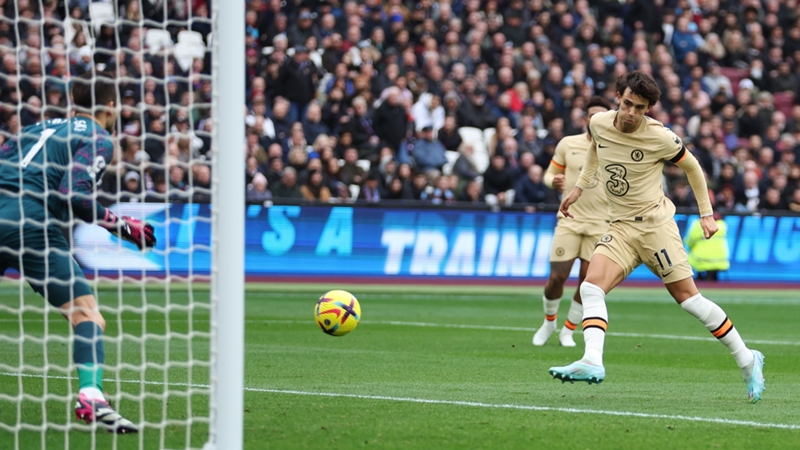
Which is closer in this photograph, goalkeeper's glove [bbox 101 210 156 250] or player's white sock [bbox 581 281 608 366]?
goalkeeper's glove [bbox 101 210 156 250]

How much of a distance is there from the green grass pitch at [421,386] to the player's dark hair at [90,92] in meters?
1.06

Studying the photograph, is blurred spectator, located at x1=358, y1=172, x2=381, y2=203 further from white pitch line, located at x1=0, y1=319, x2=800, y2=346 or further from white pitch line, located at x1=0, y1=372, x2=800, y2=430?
white pitch line, located at x1=0, y1=372, x2=800, y2=430

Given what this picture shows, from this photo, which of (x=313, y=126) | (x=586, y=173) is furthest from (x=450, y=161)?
(x=586, y=173)

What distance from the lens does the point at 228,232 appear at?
5.13 metres

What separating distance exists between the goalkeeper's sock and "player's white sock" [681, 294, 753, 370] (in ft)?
12.8

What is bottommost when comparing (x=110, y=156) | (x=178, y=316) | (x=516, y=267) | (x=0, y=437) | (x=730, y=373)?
(x=516, y=267)

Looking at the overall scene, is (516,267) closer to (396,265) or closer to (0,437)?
(396,265)

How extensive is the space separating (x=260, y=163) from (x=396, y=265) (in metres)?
2.98

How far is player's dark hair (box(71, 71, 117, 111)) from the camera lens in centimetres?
620

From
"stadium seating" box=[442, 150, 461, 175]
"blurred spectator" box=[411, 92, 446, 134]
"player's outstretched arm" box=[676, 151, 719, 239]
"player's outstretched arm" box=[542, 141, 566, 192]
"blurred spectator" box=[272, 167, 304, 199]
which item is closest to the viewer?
"player's outstretched arm" box=[676, 151, 719, 239]

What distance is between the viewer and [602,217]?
38.5 feet

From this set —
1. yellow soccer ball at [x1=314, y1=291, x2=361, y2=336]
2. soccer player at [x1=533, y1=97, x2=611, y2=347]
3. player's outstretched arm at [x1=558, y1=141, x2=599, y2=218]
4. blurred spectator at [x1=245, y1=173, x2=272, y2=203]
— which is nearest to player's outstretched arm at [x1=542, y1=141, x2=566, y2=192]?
soccer player at [x1=533, y1=97, x2=611, y2=347]

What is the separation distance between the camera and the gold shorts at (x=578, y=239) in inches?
460

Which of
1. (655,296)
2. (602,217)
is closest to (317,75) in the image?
(655,296)
